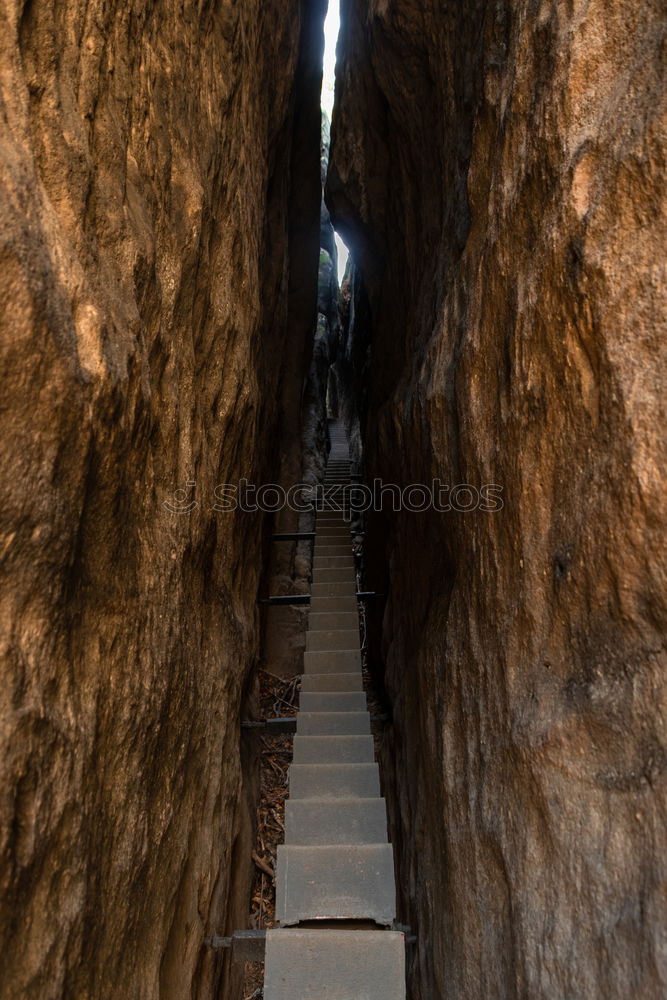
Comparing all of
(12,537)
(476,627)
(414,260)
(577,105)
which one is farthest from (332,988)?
(414,260)

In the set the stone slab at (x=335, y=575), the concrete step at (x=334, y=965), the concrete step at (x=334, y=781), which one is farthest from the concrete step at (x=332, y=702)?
the concrete step at (x=334, y=965)

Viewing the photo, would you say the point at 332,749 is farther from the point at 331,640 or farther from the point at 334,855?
the point at 331,640

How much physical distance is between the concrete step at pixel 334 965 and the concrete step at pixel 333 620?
137 inches

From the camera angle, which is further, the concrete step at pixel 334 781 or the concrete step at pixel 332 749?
the concrete step at pixel 332 749

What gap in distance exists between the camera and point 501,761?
9.50ft

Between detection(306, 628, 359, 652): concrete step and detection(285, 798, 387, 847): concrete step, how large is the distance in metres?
2.17

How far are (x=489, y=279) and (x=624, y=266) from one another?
1171 millimetres

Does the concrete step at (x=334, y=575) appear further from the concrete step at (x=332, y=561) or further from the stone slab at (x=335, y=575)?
the concrete step at (x=332, y=561)

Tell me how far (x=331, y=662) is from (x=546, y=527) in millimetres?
4038

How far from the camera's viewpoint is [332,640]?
6770mm

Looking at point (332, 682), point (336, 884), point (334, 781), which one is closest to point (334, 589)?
point (332, 682)

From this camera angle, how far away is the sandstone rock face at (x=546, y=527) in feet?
6.78

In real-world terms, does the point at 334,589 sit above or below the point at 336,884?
above

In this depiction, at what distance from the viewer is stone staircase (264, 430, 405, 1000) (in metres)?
3.51
